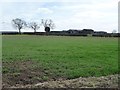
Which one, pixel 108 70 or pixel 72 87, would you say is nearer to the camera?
pixel 72 87

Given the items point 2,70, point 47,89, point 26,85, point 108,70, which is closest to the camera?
point 47,89

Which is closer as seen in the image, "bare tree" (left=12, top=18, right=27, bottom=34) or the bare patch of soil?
the bare patch of soil

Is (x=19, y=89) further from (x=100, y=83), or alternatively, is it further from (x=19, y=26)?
(x=19, y=26)

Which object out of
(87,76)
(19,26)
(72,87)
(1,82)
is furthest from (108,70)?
(19,26)

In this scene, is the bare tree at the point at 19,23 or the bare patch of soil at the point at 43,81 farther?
the bare tree at the point at 19,23

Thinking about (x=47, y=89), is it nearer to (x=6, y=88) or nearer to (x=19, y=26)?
(x=6, y=88)

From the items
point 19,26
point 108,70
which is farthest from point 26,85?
point 19,26

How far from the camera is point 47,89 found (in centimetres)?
852

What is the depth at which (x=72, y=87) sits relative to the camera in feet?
28.6

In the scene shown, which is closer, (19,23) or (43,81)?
(43,81)

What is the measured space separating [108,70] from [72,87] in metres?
4.26

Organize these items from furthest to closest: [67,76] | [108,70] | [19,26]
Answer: [19,26], [108,70], [67,76]

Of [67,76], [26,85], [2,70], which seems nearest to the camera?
[26,85]

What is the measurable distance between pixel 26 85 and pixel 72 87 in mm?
1475
